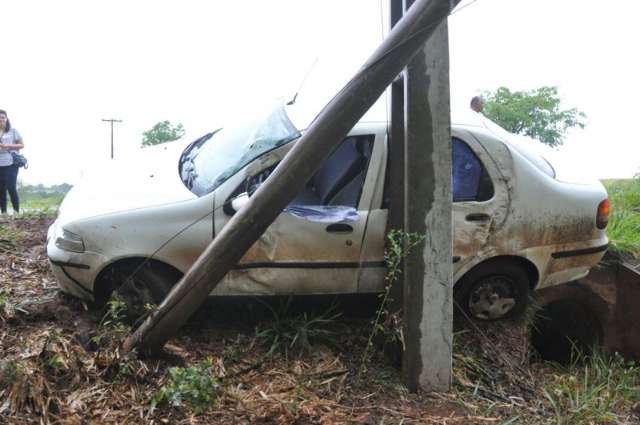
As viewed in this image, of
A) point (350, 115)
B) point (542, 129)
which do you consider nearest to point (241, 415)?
point (350, 115)

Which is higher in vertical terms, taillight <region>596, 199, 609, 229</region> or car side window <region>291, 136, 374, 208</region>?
car side window <region>291, 136, 374, 208</region>

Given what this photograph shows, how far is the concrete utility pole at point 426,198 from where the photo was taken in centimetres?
343

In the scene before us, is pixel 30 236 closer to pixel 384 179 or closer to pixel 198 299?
pixel 198 299

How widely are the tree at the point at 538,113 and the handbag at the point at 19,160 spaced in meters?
18.6

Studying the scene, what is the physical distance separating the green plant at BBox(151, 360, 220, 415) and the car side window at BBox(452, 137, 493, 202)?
7.79 feet

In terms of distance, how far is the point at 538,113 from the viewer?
73.9 feet

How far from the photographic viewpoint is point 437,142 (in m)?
3.48

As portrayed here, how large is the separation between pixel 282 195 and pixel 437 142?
1.09m

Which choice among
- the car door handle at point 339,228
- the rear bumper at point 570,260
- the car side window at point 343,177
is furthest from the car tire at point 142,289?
the rear bumper at point 570,260

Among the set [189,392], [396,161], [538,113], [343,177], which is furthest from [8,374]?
[538,113]

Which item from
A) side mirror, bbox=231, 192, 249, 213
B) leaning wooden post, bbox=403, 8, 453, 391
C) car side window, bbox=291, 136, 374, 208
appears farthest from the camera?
car side window, bbox=291, 136, 374, 208

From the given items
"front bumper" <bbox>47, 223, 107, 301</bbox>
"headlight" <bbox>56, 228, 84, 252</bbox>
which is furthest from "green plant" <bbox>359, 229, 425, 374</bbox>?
"headlight" <bbox>56, 228, 84, 252</bbox>

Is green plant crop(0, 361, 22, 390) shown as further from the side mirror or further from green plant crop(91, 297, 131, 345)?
the side mirror

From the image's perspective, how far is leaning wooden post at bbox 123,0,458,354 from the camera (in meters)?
3.08
